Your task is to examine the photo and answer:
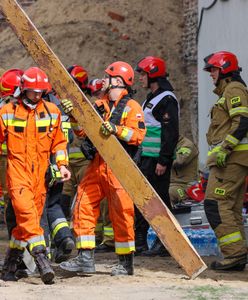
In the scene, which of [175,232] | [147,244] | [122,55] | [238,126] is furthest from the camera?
[122,55]

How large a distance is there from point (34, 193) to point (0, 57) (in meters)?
10.2

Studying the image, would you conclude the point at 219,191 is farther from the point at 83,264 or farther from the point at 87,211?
the point at 83,264

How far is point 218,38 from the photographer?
16016 millimetres

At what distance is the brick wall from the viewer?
19.2 meters

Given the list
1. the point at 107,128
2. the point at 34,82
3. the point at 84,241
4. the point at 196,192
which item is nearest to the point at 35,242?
the point at 84,241

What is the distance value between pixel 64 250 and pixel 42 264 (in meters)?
0.96

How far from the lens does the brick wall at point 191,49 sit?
62.8 ft

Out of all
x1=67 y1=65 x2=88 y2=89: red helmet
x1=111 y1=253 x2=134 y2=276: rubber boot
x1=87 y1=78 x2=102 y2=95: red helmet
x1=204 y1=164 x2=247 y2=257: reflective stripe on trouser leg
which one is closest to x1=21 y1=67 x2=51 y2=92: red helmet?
x1=111 y1=253 x2=134 y2=276: rubber boot

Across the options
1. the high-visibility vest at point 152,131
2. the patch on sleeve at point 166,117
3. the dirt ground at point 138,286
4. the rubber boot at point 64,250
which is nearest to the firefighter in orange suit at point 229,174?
the dirt ground at point 138,286

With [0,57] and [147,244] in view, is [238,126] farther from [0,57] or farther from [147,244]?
[0,57]

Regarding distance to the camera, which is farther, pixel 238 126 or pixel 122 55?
pixel 122 55

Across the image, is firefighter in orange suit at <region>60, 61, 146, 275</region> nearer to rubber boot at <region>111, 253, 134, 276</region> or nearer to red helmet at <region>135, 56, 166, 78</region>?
rubber boot at <region>111, 253, 134, 276</region>

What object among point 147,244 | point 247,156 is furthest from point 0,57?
point 247,156

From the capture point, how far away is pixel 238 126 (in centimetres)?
1158
